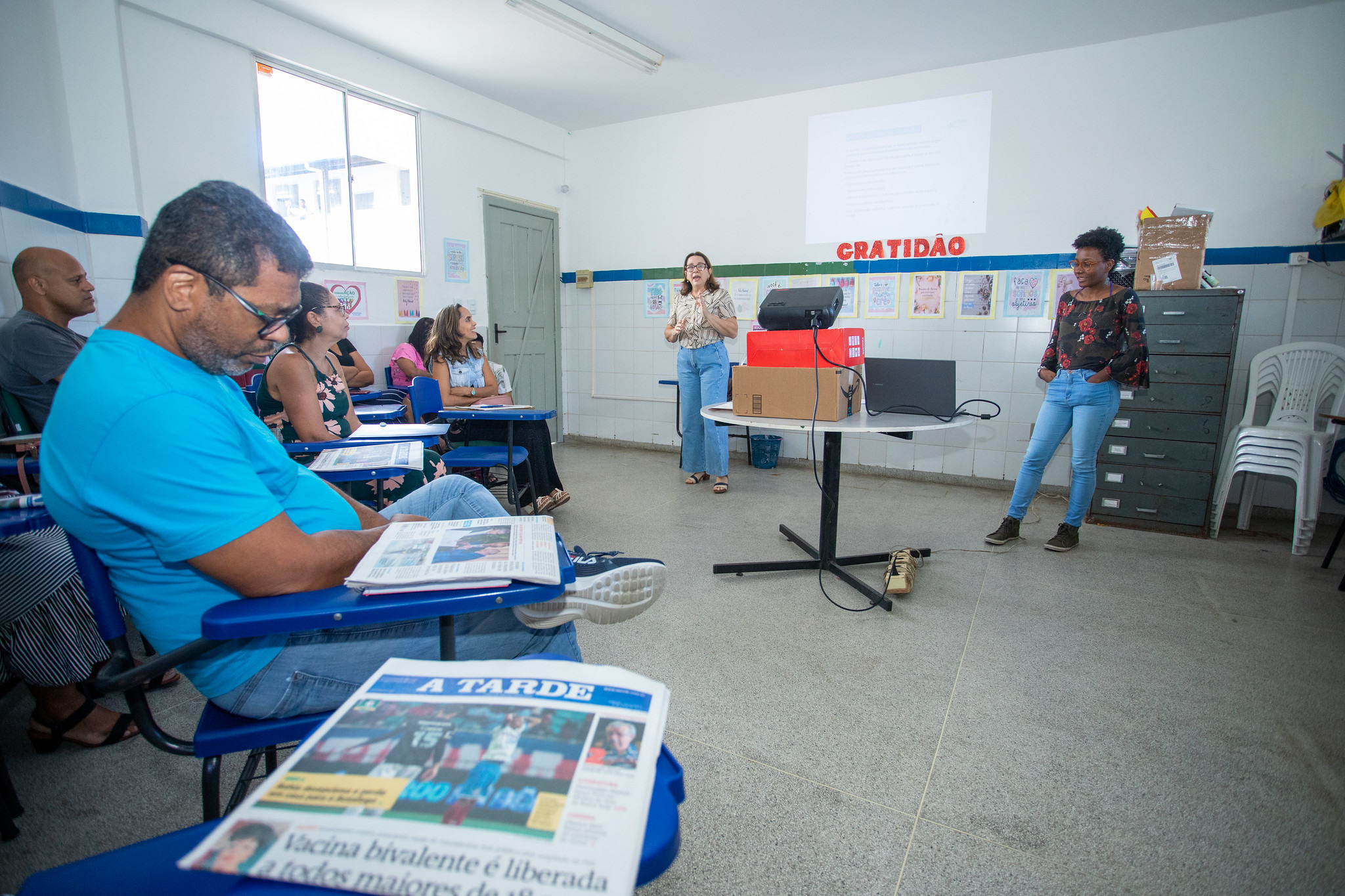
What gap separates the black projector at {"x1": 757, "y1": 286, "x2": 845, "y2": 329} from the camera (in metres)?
→ 2.43

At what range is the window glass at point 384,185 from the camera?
165 inches

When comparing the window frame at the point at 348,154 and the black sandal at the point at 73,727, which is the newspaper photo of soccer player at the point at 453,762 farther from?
the window frame at the point at 348,154

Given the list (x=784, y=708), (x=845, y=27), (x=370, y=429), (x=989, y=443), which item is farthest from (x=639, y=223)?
(x=784, y=708)

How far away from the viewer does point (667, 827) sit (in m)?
0.54

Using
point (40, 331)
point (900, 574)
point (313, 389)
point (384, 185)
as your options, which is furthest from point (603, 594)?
point (384, 185)

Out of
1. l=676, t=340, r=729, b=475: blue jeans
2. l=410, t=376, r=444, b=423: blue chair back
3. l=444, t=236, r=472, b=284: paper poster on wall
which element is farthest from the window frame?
l=676, t=340, r=729, b=475: blue jeans

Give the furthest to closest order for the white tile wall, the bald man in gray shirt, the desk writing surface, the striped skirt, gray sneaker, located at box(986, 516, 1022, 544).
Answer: the white tile wall < gray sneaker, located at box(986, 516, 1022, 544) < the desk writing surface < the bald man in gray shirt < the striped skirt

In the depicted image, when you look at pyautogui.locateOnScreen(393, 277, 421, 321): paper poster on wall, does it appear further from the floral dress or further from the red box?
the red box

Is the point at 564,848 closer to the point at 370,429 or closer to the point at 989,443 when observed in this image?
the point at 370,429

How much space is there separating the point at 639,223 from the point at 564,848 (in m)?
5.58

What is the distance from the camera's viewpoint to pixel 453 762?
20.4 inches

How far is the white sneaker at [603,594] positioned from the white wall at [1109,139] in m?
4.11

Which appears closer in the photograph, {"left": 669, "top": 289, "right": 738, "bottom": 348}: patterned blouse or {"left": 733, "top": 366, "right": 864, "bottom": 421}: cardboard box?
{"left": 733, "top": 366, "right": 864, "bottom": 421}: cardboard box

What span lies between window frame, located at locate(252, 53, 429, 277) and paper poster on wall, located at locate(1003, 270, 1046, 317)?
13.6 ft
